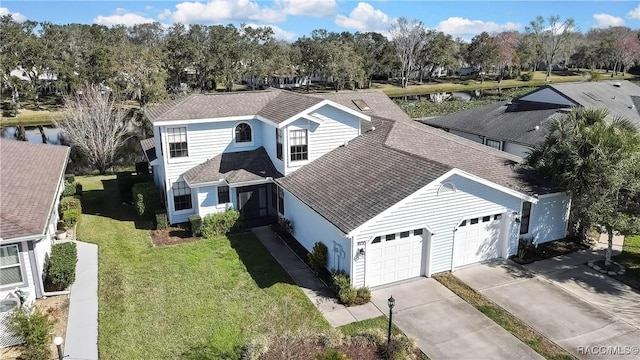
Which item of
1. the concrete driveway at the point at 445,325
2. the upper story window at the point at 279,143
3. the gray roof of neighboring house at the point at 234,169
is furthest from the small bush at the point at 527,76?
the concrete driveway at the point at 445,325

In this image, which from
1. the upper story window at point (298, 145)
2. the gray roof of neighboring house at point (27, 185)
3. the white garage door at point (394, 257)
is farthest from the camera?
the upper story window at point (298, 145)

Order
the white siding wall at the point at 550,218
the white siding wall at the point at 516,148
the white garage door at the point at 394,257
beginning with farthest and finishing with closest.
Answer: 1. the white siding wall at the point at 516,148
2. the white siding wall at the point at 550,218
3. the white garage door at the point at 394,257

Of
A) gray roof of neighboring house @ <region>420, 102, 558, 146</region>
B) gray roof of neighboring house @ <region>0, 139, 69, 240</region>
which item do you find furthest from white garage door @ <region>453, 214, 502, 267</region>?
gray roof of neighboring house @ <region>0, 139, 69, 240</region>

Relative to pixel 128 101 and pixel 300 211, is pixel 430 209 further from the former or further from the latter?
pixel 128 101

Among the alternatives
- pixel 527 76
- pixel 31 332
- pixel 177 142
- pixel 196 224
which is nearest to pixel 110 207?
pixel 177 142

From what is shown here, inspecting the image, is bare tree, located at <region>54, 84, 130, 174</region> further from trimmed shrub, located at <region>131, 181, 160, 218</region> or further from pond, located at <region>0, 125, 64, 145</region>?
pond, located at <region>0, 125, 64, 145</region>

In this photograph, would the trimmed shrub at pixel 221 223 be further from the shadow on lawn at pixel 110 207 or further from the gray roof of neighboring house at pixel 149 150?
the gray roof of neighboring house at pixel 149 150
